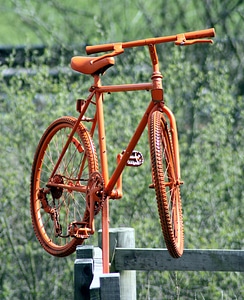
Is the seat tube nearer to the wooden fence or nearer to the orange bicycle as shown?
the orange bicycle

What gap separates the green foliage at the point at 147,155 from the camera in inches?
363

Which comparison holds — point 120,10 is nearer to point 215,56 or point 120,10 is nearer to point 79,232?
point 215,56

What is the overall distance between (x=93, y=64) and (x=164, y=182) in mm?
939

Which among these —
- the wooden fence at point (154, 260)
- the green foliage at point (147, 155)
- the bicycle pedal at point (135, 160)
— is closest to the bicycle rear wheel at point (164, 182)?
the bicycle pedal at point (135, 160)

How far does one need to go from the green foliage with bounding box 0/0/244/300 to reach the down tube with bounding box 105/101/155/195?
14.2ft

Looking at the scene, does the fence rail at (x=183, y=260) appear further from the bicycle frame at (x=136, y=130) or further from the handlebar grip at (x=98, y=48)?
the handlebar grip at (x=98, y=48)

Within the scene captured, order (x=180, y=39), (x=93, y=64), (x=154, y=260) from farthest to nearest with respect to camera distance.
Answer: (x=154, y=260), (x=93, y=64), (x=180, y=39)

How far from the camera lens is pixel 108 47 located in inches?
175

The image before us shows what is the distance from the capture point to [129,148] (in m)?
4.32

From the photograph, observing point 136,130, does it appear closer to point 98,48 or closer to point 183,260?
point 98,48

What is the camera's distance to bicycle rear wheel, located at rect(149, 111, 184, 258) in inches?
155

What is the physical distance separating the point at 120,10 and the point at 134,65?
124 centimetres

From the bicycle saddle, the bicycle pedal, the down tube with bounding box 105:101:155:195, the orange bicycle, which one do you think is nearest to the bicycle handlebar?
the orange bicycle

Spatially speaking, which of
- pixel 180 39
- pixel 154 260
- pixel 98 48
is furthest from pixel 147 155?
pixel 180 39
